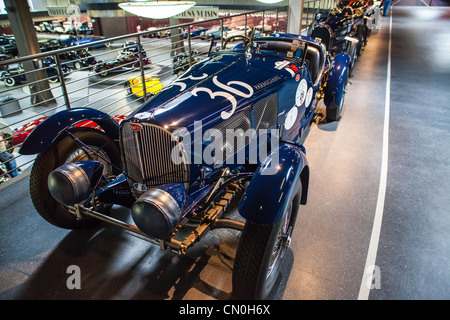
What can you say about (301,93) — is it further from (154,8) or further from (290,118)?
(154,8)

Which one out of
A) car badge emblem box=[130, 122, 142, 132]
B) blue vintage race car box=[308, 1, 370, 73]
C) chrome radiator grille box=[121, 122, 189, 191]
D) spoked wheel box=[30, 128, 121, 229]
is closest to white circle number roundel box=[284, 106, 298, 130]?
chrome radiator grille box=[121, 122, 189, 191]

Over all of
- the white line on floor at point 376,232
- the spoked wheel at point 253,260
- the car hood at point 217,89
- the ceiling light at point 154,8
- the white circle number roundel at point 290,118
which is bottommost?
the white line on floor at point 376,232

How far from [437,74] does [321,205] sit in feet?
21.4

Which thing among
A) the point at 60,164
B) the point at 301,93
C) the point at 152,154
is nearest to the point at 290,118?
the point at 301,93

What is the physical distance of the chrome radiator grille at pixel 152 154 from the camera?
205cm

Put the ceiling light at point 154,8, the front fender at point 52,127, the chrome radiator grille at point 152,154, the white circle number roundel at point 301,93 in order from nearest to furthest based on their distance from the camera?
1. the chrome radiator grille at point 152,154
2. the front fender at point 52,127
3. the ceiling light at point 154,8
4. the white circle number roundel at point 301,93

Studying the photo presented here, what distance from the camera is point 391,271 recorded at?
7.50ft

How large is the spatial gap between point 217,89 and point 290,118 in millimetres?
1040

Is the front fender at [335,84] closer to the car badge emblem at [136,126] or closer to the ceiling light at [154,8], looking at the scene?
the ceiling light at [154,8]

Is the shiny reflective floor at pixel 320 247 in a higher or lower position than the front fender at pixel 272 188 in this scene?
lower

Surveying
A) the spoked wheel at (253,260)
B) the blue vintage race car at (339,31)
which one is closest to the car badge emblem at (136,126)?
the spoked wheel at (253,260)

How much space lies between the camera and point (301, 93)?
10.9ft
